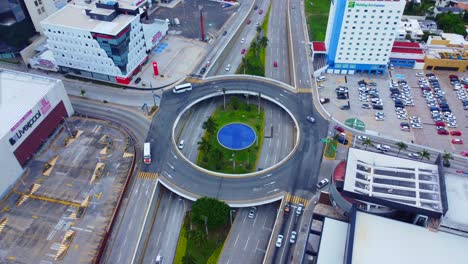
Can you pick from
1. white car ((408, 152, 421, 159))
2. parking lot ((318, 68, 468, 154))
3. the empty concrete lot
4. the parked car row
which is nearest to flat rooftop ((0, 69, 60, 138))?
the empty concrete lot

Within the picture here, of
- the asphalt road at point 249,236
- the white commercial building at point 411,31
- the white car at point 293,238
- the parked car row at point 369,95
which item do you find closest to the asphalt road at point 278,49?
the parked car row at point 369,95

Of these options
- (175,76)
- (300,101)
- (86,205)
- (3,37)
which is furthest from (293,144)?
(3,37)

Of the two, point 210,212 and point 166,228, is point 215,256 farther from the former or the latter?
point 166,228

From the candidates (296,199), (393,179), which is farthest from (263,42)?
(393,179)

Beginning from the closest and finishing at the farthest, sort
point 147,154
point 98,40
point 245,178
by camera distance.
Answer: point 245,178, point 147,154, point 98,40

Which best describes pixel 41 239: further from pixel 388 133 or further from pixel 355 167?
pixel 388 133
